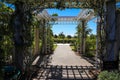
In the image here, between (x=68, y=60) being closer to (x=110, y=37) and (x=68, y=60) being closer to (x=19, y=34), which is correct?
(x=110, y=37)

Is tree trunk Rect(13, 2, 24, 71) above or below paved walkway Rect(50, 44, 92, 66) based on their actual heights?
above

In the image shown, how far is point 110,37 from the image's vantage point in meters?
9.68

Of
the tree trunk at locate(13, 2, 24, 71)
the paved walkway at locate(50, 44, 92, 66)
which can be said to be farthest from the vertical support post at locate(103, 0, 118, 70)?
the paved walkway at locate(50, 44, 92, 66)

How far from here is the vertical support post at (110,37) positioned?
9.63 m

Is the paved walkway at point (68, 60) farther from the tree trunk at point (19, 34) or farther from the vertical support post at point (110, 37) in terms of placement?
the tree trunk at point (19, 34)

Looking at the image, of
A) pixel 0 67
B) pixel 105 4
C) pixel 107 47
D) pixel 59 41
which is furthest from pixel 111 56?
pixel 59 41

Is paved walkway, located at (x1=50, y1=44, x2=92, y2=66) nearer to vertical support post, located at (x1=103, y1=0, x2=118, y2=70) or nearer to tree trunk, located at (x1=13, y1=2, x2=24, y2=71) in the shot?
vertical support post, located at (x1=103, y1=0, x2=118, y2=70)

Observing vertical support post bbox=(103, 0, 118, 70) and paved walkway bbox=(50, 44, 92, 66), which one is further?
paved walkway bbox=(50, 44, 92, 66)

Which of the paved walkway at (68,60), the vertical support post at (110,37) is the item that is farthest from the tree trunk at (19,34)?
the paved walkway at (68,60)

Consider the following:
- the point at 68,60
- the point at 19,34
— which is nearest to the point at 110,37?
the point at 19,34

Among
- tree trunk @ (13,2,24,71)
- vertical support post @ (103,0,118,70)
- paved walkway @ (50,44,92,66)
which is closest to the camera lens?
tree trunk @ (13,2,24,71)

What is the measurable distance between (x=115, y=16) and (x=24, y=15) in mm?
3952

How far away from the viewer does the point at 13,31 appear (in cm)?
903

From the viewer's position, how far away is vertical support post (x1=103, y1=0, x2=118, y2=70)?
31.6 feet
